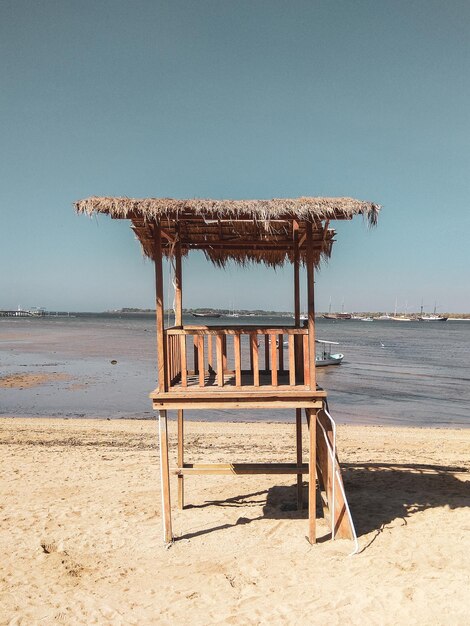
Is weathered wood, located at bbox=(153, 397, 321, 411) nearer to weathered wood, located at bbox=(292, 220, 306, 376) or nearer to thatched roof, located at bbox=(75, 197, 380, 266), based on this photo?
weathered wood, located at bbox=(292, 220, 306, 376)

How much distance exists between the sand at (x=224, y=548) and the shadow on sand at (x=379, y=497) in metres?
0.03

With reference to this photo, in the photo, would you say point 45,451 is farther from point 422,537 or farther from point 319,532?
point 422,537

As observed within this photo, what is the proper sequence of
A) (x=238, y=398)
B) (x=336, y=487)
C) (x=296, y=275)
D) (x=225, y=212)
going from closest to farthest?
(x=225, y=212) → (x=238, y=398) → (x=336, y=487) → (x=296, y=275)

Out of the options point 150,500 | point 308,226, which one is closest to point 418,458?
point 150,500

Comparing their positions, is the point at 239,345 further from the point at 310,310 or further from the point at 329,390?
the point at 329,390

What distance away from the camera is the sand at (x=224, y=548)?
520 cm

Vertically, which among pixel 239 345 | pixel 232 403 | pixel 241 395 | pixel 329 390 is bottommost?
pixel 329 390

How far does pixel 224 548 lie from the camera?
6637 mm

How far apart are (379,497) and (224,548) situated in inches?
120

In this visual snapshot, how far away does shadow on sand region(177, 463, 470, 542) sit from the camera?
7547 millimetres

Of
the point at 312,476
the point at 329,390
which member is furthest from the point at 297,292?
the point at 329,390

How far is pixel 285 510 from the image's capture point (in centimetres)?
799

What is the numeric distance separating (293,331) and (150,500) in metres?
4.07

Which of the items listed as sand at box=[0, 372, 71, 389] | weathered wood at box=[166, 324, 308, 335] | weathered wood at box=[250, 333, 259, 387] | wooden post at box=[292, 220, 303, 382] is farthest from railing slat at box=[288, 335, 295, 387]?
sand at box=[0, 372, 71, 389]
